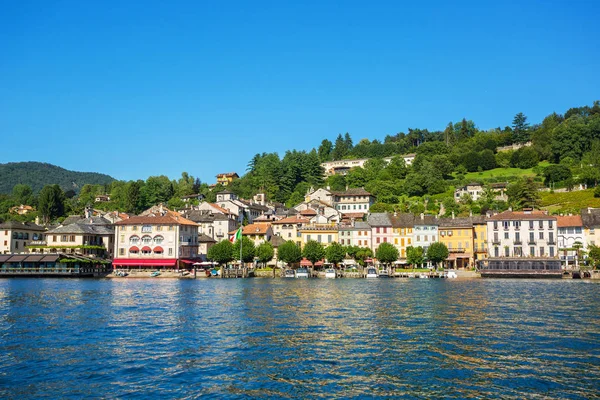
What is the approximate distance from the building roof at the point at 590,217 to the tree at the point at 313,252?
44031mm

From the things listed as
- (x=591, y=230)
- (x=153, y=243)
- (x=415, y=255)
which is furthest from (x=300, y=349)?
(x=591, y=230)

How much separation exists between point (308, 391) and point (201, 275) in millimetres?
73348

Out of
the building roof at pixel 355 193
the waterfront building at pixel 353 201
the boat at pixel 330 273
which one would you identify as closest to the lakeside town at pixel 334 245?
the boat at pixel 330 273

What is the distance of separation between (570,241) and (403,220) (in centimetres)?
2816

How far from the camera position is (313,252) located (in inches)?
3654

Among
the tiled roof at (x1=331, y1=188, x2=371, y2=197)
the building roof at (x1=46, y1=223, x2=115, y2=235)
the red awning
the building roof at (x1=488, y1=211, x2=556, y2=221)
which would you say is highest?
the tiled roof at (x1=331, y1=188, x2=371, y2=197)

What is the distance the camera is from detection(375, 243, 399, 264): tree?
9244 centimetres

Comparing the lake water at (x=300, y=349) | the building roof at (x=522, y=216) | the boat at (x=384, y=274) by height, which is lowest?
the lake water at (x=300, y=349)

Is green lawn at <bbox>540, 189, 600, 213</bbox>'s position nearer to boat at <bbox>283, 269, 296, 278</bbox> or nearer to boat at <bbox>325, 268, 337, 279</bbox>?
boat at <bbox>325, 268, 337, 279</bbox>

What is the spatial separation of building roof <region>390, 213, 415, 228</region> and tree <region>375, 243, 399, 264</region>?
23.8ft

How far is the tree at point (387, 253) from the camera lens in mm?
92438

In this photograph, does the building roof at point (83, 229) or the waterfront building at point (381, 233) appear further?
the waterfront building at point (381, 233)

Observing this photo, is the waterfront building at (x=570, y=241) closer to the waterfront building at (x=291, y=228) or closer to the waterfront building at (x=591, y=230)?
the waterfront building at (x=591, y=230)

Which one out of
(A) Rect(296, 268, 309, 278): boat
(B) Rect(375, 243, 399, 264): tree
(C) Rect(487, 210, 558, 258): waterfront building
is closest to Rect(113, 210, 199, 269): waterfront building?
(A) Rect(296, 268, 309, 278): boat
